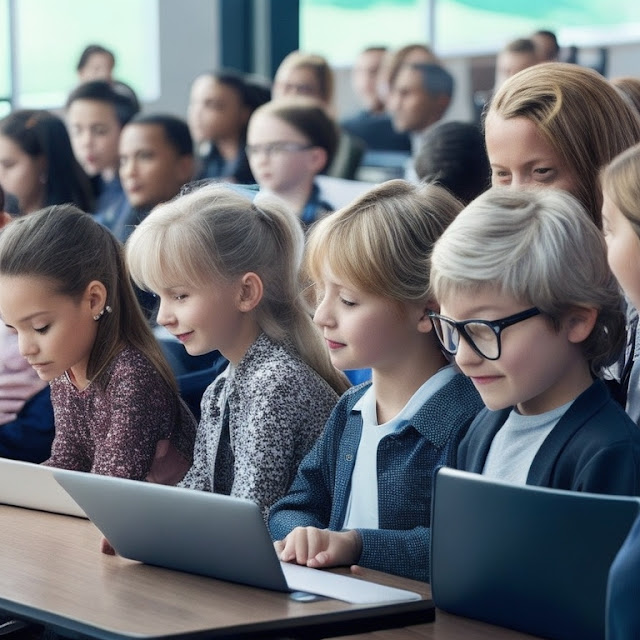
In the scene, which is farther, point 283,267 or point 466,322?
point 283,267

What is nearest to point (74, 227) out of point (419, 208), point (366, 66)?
point (419, 208)

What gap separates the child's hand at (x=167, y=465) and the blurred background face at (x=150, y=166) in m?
2.57

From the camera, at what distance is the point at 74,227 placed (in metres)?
2.31

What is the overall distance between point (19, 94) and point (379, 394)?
7.59 metres

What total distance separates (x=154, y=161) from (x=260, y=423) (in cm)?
302

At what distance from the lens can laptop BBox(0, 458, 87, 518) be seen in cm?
195

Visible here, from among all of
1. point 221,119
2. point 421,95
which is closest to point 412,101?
point 421,95

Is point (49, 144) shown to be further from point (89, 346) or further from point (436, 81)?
point (89, 346)

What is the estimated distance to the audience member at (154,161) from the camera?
482 centimetres

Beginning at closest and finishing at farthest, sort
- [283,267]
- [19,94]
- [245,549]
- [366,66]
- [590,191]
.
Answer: [245,549] < [590,191] < [283,267] < [366,66] < [19,94]

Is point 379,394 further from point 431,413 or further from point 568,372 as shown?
point 568,372

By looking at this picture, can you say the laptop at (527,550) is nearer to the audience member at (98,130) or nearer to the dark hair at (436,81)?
the audience member at (98,130)

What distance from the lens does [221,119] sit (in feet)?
19.1

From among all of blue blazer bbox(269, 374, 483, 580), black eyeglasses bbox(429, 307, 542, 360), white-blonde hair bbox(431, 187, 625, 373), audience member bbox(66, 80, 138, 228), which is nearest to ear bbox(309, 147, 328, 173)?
audience member bbox(66, 80, 138, 228)
